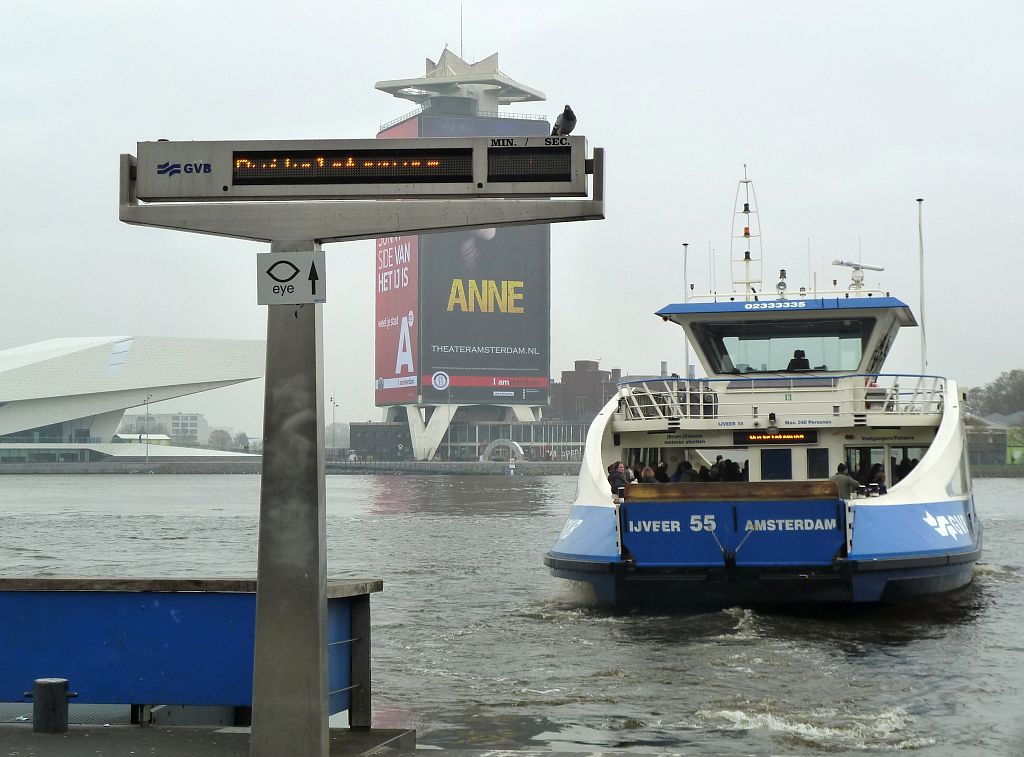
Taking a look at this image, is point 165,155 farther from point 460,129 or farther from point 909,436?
point 460,129

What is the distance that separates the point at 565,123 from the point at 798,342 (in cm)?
1506

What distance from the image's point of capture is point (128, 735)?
327 inches

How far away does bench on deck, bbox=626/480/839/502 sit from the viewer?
661 inches

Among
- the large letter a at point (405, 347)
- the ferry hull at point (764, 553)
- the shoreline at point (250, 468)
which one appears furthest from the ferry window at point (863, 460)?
the large letter a at point (405, 347)

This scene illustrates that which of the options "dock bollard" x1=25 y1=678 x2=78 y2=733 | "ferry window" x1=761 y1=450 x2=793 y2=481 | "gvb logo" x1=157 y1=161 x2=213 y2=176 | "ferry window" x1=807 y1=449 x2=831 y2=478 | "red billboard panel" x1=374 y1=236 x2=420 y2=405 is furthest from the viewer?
"red billboard panel" x1=374 y1=236 x2=420 y2=405

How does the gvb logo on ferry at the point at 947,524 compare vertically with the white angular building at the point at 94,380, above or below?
below

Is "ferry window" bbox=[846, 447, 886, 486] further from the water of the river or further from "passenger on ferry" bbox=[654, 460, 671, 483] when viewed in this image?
"passenger on ferry" bbox=[654, 460, 671, 483]

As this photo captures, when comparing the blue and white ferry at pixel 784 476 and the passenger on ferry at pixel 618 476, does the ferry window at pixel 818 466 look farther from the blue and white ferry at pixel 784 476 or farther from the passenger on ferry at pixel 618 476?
the passenger on ferry at pixel 618 476

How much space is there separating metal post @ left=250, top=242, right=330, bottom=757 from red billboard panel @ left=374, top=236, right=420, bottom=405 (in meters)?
156

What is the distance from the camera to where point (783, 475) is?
2112 cm

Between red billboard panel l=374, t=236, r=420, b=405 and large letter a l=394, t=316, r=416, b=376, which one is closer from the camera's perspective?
red billboard panel l=374, t=236, r=420, b=405

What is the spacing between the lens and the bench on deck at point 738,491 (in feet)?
55.1

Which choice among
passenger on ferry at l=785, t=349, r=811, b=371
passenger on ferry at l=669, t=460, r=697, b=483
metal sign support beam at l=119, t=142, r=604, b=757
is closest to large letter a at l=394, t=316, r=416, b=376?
passenger on ferry at l=669, t=460, r=697, b=483

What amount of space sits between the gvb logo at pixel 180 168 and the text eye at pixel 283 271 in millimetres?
712
